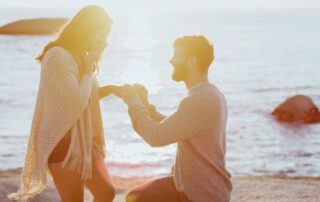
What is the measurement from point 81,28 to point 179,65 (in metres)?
0.79

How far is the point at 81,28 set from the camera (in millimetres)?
4629

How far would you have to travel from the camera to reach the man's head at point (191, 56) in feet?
14.7

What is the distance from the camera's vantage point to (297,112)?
2388 centimetres

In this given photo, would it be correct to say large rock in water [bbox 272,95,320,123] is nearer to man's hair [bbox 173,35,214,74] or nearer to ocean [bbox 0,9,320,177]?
ocean [bbox 0,9,320,177]

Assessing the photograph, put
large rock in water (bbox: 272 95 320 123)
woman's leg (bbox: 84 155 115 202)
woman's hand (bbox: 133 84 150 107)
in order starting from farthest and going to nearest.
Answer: large rock in water (bbox: 272 95 320 123), woman's hand (bbox: 133 84 150 107), woman's leg (bbox: 84 155 115 202)

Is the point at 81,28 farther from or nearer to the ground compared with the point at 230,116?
farther from the ground

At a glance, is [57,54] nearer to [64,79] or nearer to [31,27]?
[64,79]

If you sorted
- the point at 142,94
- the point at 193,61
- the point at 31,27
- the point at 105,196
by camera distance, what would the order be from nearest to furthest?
the point at 193,61
the point at 105,196
the point at 142,94
the point at 31,27

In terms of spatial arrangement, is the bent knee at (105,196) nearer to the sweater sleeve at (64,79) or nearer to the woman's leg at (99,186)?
the woman's leg at (99,186)

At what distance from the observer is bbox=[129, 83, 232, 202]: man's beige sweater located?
4.42 meters

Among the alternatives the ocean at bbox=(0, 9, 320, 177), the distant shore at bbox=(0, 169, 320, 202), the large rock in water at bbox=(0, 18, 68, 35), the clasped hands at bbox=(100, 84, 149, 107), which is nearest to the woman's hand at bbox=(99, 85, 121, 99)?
the clasped hands at bbox=(100, 84, 149, 107)

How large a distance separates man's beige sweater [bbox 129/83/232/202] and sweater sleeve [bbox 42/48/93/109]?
40 centimetres

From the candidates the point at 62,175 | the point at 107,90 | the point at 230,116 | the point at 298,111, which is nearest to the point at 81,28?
the point at 107,90

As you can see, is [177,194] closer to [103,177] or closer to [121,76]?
[103,177]
